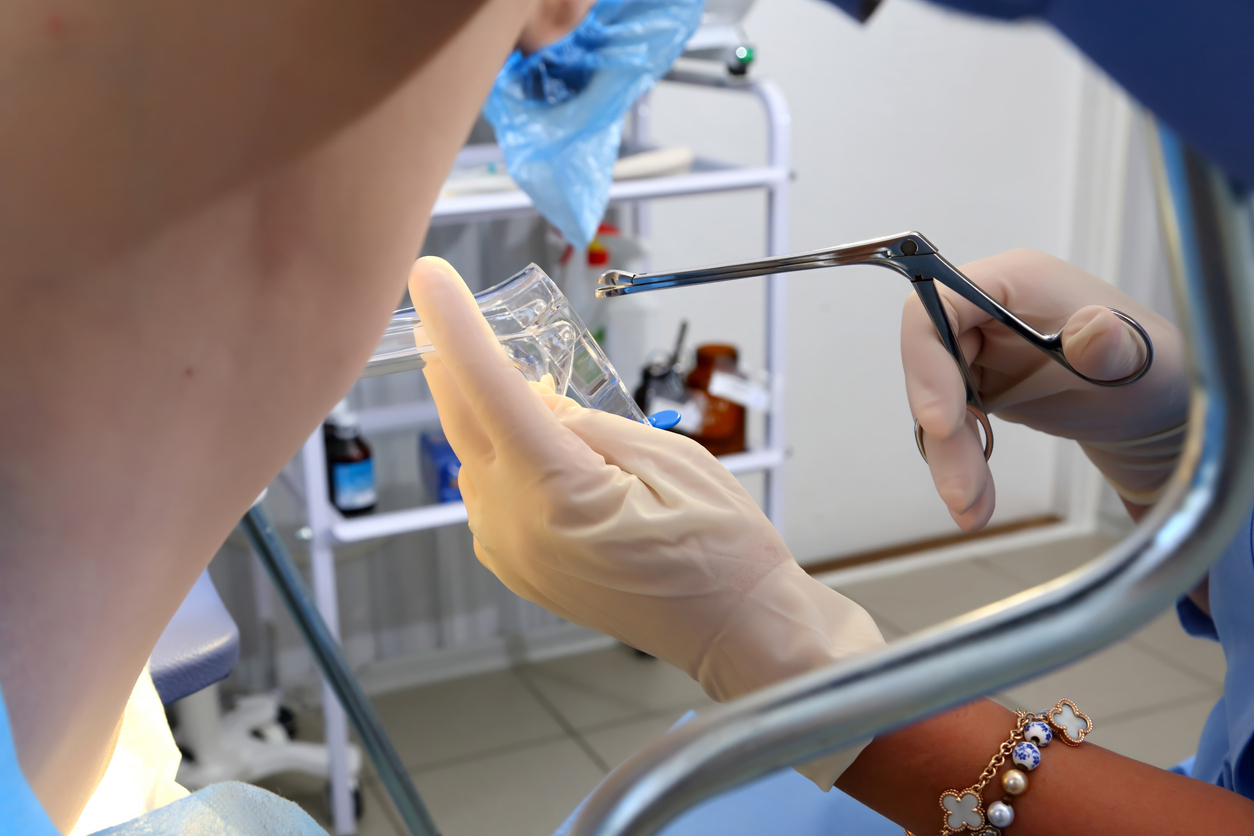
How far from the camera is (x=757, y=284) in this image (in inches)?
88.7

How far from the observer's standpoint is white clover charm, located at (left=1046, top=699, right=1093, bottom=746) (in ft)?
2.16

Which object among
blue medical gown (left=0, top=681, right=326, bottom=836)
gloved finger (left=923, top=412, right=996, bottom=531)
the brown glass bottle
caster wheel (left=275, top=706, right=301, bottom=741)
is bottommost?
caster wheel (left=275, top=706, right=301, bottom=741)

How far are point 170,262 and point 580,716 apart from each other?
173 centimetres

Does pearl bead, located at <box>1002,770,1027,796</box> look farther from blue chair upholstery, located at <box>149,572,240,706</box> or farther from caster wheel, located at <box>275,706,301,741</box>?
caster wheel, located at <box>275,706,301,741</box>

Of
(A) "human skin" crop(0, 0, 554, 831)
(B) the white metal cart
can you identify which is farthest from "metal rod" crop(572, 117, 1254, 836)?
(B) the white metal cart

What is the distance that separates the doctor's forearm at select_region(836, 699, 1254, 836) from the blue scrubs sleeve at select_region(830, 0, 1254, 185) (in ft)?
1.60

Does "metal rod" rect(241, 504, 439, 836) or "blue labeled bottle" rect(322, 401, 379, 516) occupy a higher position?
"metal rod" rect(241, 504, 439, 836)

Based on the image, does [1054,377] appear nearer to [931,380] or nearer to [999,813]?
[931,380]

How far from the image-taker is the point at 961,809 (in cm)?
63

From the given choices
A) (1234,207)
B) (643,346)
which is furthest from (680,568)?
(643,346)

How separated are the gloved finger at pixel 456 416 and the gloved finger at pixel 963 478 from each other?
11.6 inches

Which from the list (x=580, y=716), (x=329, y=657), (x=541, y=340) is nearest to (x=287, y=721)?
(x=580, y=716)

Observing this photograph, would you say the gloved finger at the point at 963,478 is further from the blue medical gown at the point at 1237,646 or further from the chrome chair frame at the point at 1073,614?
the chrome chair frame at the point at 1073,614

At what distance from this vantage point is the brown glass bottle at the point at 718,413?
1.88 meters
